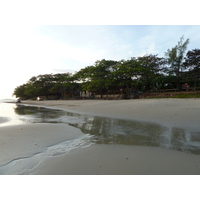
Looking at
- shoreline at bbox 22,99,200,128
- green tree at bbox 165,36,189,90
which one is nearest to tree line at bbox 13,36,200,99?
green tree at bbox 165,36,189,90

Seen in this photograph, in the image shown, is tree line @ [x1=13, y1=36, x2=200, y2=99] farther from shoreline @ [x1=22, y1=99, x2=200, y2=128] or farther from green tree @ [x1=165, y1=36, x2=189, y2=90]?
shoreline @ [x1=22, y1=99, x2=200, y2=128]

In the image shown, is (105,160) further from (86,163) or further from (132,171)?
(132,171)

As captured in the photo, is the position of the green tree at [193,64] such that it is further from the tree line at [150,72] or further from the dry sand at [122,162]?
the dry sand at [122,162]

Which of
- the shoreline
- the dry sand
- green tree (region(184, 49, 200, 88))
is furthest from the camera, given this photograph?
green tree (region(184, 49, 200, 88))

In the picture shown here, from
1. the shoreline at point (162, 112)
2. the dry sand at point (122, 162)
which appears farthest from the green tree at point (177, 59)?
the dry sand at point (122, 162)

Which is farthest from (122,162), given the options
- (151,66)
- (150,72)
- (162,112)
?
(151,66)

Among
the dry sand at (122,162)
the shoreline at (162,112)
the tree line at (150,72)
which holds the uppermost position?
the tree line at (150,72)

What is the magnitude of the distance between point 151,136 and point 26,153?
3788 millimetres

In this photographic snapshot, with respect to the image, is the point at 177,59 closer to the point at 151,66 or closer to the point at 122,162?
the point at 151,66

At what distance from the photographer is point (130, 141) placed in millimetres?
4254

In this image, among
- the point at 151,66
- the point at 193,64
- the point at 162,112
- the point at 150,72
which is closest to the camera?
the point at 162,112

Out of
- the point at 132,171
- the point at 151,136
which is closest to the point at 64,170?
the point at 132,171

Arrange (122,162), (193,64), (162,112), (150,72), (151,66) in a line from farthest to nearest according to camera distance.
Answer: (151,66)
(150,72)
(193,64)
(162,112)
(122,162)

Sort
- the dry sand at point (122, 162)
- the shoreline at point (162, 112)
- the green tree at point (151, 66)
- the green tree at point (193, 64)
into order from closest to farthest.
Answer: the dry sand at point (122, 162)
the shoreline at point (162, 112)
the green tree at point (193, 64)
the green tree at point (151, 66)
